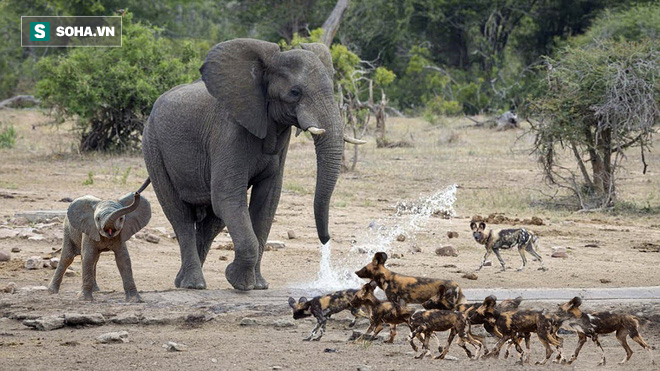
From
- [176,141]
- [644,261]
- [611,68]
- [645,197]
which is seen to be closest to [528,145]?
[645,197]

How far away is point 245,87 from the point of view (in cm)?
918

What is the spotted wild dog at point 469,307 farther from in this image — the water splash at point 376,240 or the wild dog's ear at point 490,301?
the water splash at point 376,240

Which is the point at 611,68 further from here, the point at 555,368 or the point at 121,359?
the point at 121,359

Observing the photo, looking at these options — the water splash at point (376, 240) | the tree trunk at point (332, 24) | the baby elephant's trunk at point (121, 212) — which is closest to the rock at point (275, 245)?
the water splash at point (376, 240)

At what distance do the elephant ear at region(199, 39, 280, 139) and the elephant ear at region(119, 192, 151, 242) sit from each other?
1.11 metres

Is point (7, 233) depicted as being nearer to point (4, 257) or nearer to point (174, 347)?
point (4, 257)

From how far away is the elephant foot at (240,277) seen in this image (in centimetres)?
919

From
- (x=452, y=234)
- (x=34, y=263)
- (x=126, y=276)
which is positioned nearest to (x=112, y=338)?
A: (x=126, y=276)

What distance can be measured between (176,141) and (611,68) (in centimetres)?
Result: 854

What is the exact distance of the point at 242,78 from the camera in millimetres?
9203

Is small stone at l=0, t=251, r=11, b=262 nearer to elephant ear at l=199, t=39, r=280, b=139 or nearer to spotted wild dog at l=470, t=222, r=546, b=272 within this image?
elephant ear at l=199, t=39, r=280, b=139

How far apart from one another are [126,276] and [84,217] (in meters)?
0.60

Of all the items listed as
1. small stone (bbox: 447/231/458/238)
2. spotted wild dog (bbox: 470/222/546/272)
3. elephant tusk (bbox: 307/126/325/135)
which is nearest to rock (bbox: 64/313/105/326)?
elephant tusk (bbox: 307/126/325/135)

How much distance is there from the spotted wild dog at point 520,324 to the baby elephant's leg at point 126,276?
3.07m
